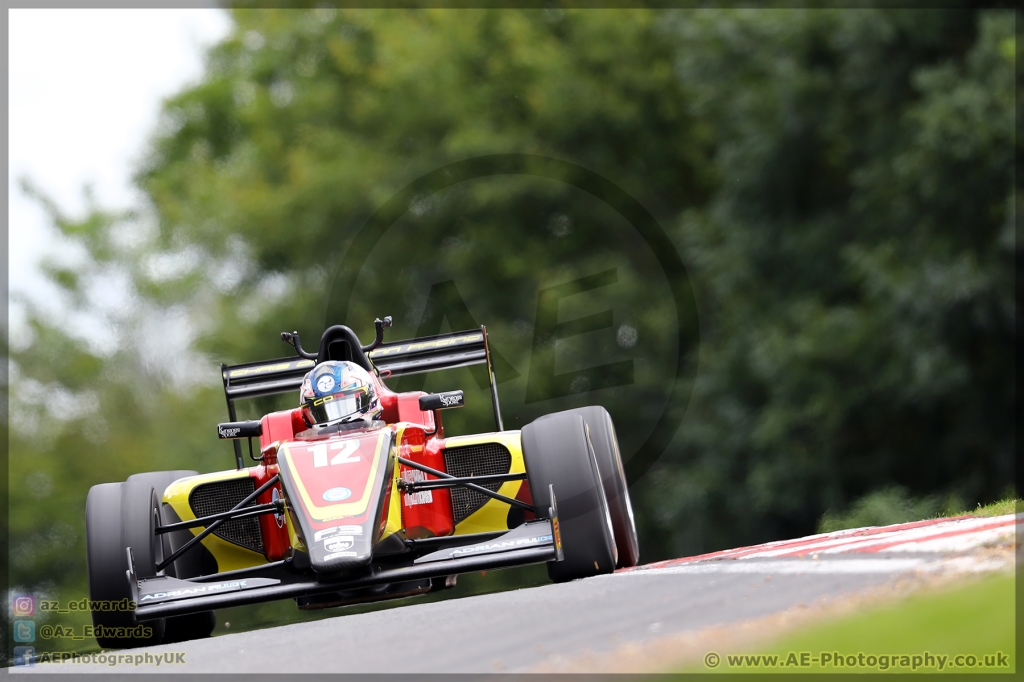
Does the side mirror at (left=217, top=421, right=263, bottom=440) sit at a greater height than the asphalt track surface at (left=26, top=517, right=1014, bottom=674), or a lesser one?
greater

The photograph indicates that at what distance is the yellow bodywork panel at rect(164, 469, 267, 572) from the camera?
864 centimetres

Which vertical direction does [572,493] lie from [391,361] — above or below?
below

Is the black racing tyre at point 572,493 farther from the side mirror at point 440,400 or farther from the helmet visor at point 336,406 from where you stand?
the helmet visor at point 336,406

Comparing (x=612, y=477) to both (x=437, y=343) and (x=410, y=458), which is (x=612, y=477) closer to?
(x=410, y=458)

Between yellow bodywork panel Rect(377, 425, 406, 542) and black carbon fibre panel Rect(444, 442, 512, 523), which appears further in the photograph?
black carbon fibre panel Rect(444, 442, 512, 523)

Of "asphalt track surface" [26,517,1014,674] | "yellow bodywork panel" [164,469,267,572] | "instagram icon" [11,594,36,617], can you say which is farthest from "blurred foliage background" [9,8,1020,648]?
"asphalt track surface" [26,517,1014,674]

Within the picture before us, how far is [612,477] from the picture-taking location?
326 inches

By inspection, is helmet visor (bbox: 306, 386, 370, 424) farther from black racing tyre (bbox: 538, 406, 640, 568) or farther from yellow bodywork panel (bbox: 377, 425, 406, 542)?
black racing tyre (bbox: 538, 406, 640, 568)

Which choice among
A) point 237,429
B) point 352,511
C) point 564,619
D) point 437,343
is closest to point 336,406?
point 237,429

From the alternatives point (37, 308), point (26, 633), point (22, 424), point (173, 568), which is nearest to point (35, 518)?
point (22, 424)

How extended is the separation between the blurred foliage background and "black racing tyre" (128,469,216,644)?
953 centimetres

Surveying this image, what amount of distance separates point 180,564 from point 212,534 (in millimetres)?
353

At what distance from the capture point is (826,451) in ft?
63.9

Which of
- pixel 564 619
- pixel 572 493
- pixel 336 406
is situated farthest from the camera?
pixel 336 406
